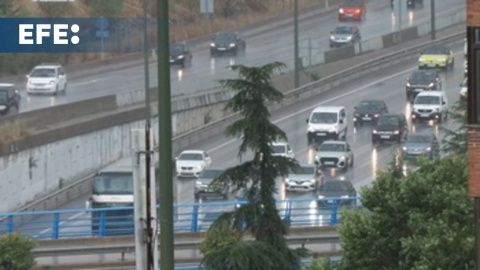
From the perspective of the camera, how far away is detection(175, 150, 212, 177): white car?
46484 mm

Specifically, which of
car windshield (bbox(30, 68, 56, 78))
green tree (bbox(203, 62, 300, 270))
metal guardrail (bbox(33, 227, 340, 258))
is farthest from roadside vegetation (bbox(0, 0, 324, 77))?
green tree (bbox(203, 62, 300, 270))

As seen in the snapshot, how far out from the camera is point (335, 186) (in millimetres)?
40500

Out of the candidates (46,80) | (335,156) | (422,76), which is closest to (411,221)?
(335,156)

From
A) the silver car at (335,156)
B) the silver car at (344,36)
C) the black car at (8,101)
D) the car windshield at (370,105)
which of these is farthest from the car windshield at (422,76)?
the black car at (8,101)

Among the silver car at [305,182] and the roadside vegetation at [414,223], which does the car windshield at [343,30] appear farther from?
the roadside vegetation at [414,223]

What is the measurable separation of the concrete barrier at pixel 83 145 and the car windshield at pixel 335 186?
650 centimetres

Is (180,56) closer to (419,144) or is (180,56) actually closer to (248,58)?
(248,58)

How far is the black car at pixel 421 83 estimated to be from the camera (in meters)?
55.8

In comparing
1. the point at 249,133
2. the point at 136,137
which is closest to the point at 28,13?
the point at 249,133

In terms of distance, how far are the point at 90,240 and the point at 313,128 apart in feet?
76.5

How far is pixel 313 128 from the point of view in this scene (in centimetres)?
5075

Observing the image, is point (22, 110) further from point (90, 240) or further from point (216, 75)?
point (90, 240)

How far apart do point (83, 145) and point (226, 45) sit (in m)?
18.4

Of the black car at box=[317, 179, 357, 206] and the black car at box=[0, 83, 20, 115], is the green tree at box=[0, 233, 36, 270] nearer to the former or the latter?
the black car at box=[317, 179, 357, 206]
